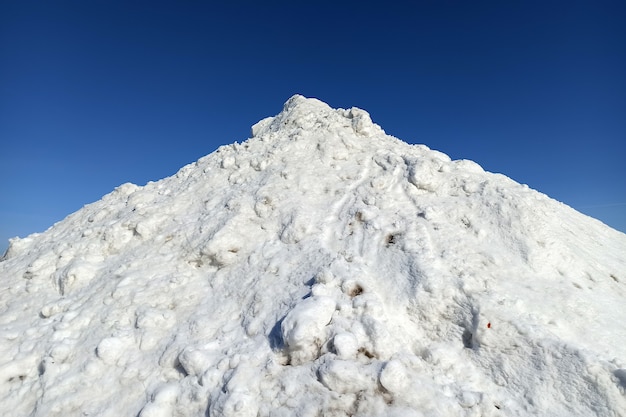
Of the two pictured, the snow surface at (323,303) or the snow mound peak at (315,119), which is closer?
the snow surface at (323,303)

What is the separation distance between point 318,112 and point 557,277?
812 centimetres

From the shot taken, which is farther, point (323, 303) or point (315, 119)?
point (315, 119)

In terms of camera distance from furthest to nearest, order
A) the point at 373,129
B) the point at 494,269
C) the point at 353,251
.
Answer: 1. the point at 373,129
2. the point at 353,251
3. the point at 494,269

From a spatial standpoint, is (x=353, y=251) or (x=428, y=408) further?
(x=353, y=251)

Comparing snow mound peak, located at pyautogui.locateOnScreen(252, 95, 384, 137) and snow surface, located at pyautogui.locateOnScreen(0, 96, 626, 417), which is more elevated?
snow mound peak, located at pyautogui.locateOnScreen(252, 95, 384, 137)

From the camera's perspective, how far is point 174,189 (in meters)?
10.0

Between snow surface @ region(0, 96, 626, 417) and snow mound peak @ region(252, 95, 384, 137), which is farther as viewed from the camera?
snow mound peak @ region(252, 95, 384, 137)

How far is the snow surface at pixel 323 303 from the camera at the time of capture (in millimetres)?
4645

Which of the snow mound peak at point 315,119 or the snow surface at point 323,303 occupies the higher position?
the snow mound peak at point 315,119

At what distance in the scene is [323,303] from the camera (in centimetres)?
532

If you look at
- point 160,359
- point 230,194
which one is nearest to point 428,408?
point 160,359

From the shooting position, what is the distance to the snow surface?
15.2 ft

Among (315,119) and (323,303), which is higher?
(315,119)

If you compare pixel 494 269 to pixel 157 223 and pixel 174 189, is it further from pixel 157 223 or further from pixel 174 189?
pixel 174 189
